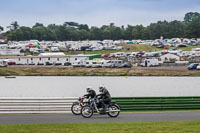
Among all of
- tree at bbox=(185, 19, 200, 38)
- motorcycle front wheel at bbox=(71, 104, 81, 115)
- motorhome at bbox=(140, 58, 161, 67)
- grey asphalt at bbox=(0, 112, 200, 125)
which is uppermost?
tree at bbox=(185, 19, 200, 38)

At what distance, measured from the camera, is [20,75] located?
74.9 m

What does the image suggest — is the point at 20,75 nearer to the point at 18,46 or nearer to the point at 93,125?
the point at 18,46

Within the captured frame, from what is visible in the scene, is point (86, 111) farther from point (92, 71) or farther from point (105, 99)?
point (92, 71)

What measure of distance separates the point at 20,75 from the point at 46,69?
15.6 ft

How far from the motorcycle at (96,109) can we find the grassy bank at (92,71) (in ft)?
154

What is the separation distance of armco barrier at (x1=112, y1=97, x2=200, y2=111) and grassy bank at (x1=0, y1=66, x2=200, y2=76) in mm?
42360

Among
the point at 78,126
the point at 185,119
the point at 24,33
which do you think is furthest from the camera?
the point at 24,33

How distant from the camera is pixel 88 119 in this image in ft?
65.7

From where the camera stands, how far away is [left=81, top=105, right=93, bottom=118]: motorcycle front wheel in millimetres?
20602

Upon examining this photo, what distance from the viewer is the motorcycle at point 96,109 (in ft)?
67.7

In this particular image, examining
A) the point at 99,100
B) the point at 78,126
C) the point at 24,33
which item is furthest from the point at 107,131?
the point at 24,33

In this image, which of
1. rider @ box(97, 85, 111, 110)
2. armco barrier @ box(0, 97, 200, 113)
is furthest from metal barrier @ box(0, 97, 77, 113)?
rider @ box(97, 85, 111, 110)

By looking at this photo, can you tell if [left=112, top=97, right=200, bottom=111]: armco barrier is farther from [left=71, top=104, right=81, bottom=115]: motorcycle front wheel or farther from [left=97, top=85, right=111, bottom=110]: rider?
[left=97, top=85, right=111, bottom=110]: rider

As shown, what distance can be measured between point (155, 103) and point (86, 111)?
5069 mm
